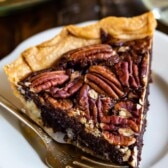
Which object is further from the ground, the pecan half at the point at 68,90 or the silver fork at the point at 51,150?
the pecan half at the point at 68,90

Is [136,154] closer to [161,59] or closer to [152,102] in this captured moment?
[152,102]

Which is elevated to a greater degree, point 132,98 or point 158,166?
point 132,98

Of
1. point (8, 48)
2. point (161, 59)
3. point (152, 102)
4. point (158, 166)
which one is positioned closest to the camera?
point (158, 166)

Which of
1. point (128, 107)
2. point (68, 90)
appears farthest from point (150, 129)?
point (68, 90)

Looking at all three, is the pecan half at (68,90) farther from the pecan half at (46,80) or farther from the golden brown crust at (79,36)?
the golden brown crust at (79,36)

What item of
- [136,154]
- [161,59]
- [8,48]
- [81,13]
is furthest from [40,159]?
[81,13]

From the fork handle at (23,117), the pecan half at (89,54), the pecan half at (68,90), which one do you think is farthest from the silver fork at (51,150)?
the pecan half at (89,54)

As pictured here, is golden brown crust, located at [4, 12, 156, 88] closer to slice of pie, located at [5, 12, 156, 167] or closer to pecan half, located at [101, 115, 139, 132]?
slice of pie, located at [5, 12, 156, 167]
